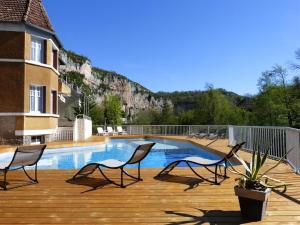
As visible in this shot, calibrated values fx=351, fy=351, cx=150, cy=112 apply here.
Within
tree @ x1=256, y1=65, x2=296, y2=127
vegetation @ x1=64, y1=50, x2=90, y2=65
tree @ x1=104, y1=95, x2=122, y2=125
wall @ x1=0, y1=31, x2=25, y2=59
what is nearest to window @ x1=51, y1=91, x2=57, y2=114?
wall @ x1=0, y1=31, x2=25, y2=59

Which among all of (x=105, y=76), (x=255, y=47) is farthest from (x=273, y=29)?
(x=105, y=76)

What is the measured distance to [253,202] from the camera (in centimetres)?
416

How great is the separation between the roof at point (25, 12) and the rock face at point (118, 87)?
6636 cm

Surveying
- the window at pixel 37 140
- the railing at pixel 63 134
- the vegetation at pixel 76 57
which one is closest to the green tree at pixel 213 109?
the railing at pixel 63 134

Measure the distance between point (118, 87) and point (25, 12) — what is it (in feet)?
274

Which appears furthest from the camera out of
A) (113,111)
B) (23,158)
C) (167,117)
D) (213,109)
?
(167,117)

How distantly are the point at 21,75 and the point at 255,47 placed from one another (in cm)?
1733

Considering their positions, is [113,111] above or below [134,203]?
above

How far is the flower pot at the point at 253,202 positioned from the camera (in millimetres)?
4086

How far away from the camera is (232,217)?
4301 millimetres

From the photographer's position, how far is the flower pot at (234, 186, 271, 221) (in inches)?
161

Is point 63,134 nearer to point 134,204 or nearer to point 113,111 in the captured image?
point 134,204

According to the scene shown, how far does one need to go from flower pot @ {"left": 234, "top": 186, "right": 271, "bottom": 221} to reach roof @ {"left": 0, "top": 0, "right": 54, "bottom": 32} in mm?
14200

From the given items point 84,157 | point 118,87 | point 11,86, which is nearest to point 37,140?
point 11,86
